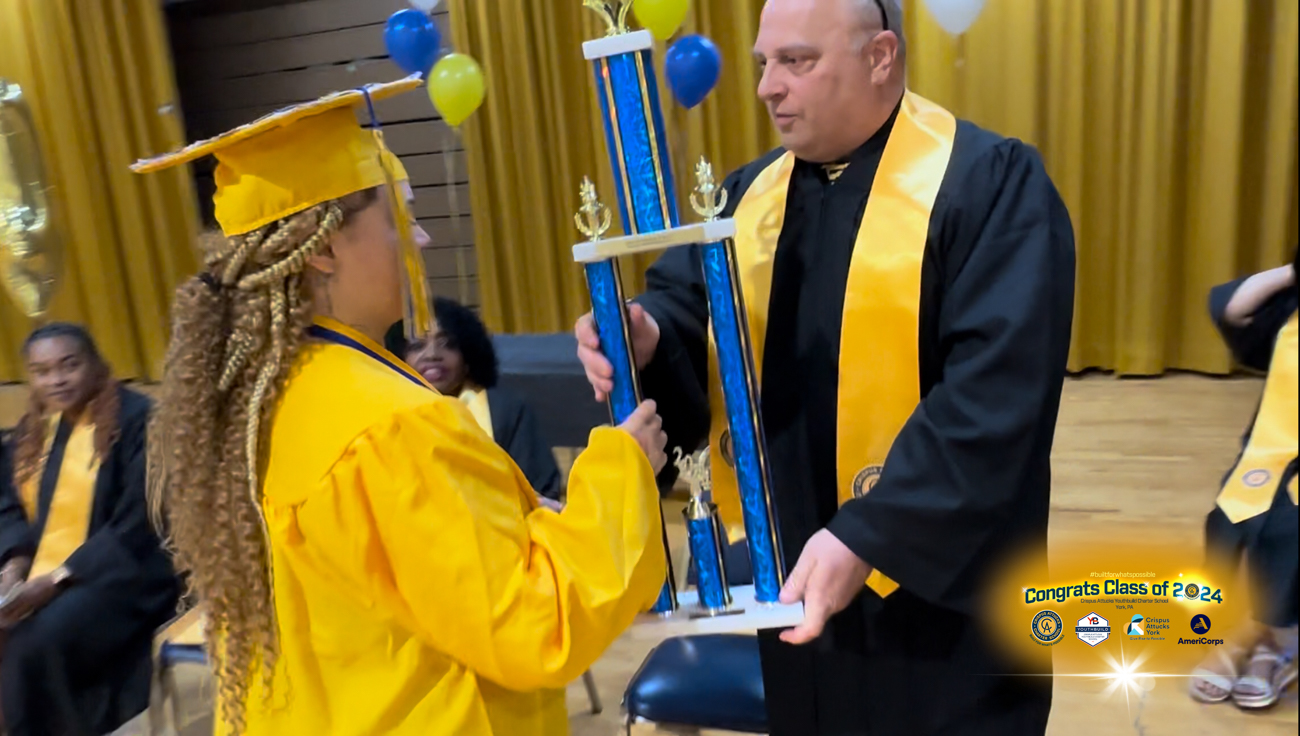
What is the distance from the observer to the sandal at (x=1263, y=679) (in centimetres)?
45

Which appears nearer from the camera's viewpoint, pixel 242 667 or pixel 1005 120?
pixel 242 667

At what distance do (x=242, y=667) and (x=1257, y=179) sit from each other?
125 centimetres

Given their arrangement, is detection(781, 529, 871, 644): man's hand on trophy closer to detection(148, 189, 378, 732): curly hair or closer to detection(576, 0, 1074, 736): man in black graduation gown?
detection(576, 0, 1074, 736): man in black graduation gown

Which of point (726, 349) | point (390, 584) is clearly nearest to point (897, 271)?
point (726, 349)

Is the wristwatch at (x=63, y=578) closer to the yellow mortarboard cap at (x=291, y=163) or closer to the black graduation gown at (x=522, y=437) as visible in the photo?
the black graduation gown at (x=522, y=437)

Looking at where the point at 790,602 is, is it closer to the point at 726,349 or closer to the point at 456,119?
the point at 726,349

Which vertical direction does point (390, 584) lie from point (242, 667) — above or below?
above

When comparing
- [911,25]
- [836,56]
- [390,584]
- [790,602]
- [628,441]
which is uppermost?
[911,25]

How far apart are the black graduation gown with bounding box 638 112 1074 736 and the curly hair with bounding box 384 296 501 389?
1.44m

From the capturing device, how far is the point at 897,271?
1.34 m

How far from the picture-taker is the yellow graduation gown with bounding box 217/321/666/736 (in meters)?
1.02

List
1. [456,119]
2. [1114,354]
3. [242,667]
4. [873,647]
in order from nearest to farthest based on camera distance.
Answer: [242,667]
[873,647]
[1114,354]
[456,119]

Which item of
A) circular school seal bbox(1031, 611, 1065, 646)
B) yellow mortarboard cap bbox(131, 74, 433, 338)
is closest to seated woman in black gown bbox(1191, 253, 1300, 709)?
circular school seal bbox(1031, 611, 1065, 646)

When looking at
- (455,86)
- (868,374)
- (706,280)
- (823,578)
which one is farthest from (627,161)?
(455,86)
